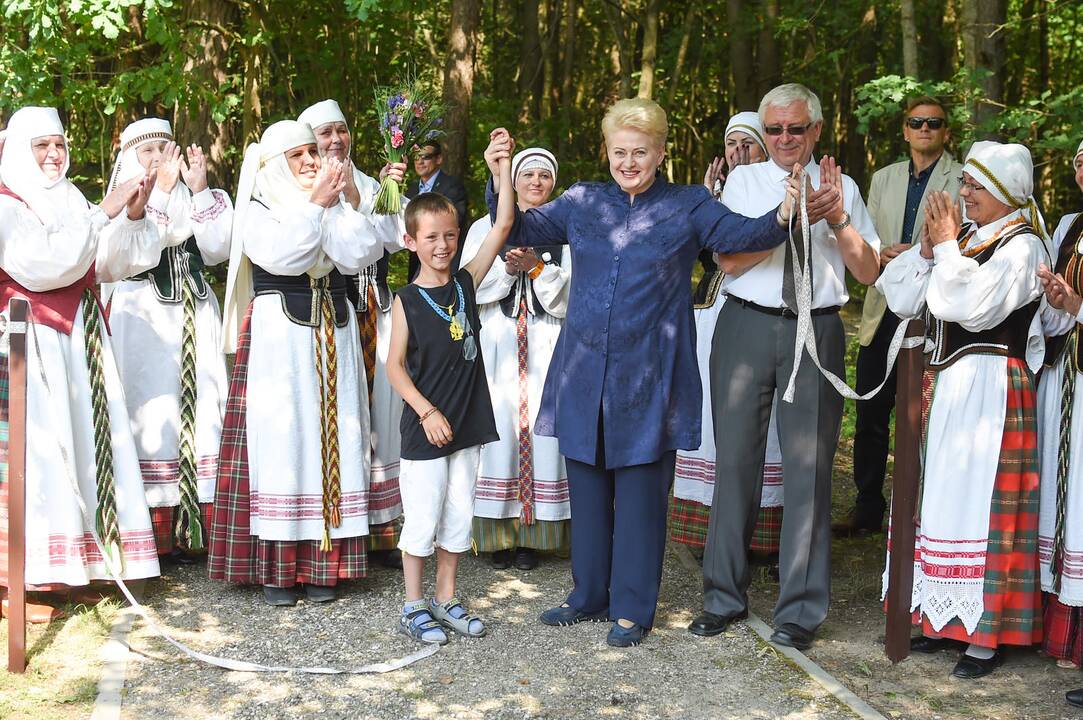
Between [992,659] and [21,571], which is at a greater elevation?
[21,571]

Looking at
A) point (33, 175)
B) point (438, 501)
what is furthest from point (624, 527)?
point (33, 175)

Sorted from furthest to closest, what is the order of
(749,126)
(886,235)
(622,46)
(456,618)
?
1. (622,46)
2. (886,235)
3. (749,126)
4. (456,618)

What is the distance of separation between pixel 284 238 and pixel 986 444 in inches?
115

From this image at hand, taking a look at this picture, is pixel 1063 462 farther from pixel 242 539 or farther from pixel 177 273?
pixel 177 273

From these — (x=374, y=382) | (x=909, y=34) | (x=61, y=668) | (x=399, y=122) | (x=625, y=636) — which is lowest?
(x=61, y=668)

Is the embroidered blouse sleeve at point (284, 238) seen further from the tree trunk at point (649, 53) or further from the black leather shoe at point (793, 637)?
the tree trunk at point (649, 53)

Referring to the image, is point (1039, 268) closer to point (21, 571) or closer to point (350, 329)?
point (350, 329)

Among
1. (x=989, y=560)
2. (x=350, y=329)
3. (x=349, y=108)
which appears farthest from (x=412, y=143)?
(x=349, y=108)

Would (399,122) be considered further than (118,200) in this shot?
Yes

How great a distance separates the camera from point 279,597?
5371 millimetres

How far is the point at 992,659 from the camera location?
467 centimetres

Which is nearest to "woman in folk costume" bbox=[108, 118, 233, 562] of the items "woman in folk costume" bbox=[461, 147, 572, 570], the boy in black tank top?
"woman in folk costume" bbox=[461, 147, 572, 570]

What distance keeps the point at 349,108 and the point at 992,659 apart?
13.3 meters

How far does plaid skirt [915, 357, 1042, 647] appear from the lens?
15.0ft
